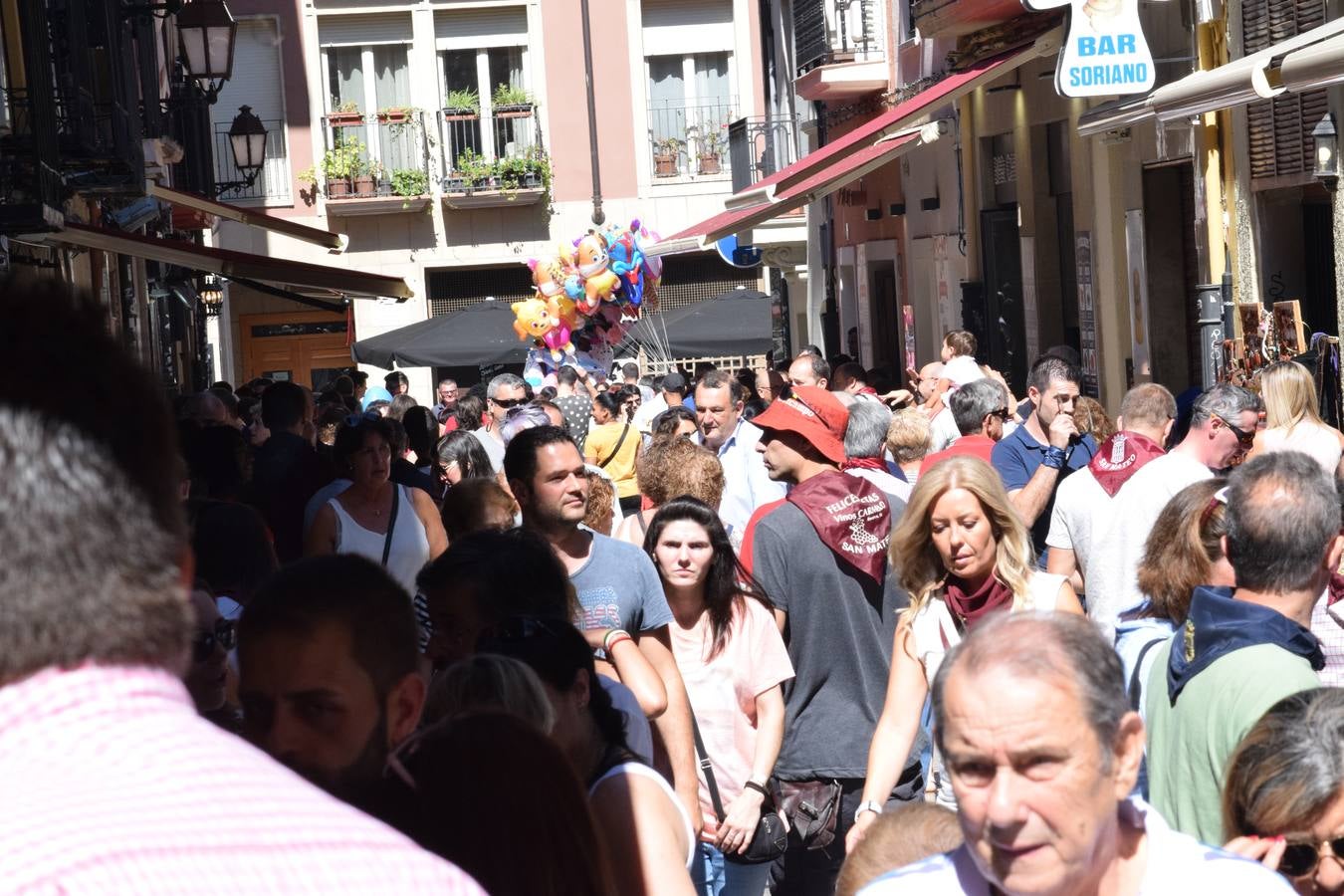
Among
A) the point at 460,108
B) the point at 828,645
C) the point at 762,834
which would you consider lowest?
the point at 762,834

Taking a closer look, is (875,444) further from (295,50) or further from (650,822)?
(295,50)

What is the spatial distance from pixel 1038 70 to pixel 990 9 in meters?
1.14

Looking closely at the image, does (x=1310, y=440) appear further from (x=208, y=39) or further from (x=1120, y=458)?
(x=208, y=39)

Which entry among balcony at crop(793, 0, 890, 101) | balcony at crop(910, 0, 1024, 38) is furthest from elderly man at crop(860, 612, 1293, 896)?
balcony at crop(793, 0, 890, 101)

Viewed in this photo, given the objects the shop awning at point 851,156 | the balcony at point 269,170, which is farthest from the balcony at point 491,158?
the shop awning at point 851,156

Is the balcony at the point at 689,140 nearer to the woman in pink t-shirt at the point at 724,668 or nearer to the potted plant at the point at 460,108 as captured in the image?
the potted plant at the point at 460,108

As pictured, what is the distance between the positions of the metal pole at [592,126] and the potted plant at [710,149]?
2008mm

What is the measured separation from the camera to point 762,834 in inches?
217

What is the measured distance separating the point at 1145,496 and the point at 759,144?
25251mm

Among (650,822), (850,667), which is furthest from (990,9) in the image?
(650,822)

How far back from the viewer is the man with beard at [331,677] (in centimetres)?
274

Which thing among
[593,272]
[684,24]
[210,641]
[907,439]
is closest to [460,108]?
[684,24]

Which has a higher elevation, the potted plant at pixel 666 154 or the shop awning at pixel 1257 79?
the potted plant at pixel 666 154

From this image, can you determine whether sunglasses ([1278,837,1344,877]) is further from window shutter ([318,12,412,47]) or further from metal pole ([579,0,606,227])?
window shutter ([318,12,412,47])
